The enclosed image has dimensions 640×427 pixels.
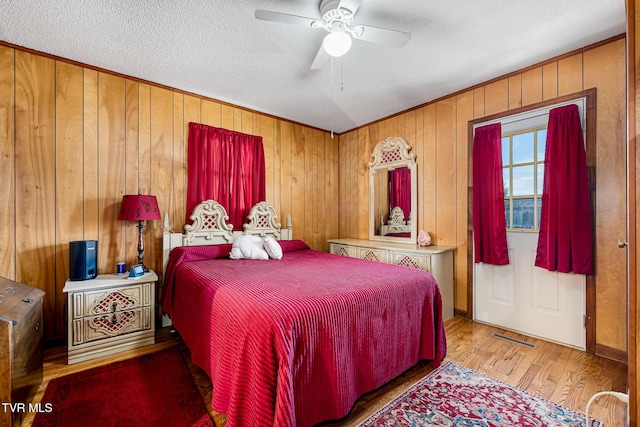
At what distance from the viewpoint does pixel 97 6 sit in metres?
1.87

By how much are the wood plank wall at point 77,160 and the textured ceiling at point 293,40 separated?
0.63ft

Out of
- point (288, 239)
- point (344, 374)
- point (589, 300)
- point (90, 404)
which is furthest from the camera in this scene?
point (288, 239)

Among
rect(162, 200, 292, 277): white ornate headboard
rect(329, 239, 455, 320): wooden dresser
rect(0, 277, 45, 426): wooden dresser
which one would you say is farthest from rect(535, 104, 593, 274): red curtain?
rect(0, 277, 45, 426): wooden dresser

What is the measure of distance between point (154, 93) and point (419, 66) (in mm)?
2739

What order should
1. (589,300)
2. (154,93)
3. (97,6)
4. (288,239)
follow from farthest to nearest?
(288,239) < (154,93) < (589,300) < (97,6)

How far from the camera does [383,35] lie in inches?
72.7

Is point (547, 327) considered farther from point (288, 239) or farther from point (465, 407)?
point (288, 239)

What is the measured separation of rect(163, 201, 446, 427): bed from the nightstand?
0.20 metres

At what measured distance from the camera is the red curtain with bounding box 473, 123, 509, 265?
2804 mm

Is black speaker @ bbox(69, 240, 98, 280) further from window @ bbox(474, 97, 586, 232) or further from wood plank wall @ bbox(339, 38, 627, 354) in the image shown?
window @ bbox(474, 97, 586, 232)

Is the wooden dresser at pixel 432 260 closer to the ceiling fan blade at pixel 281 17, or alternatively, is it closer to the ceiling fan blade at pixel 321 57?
the ceiling fan blade at pixel 321 57

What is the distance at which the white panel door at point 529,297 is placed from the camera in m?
2.41

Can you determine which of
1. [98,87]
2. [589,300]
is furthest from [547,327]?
[98,87]

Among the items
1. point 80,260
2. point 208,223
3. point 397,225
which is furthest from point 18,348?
point 397,225
